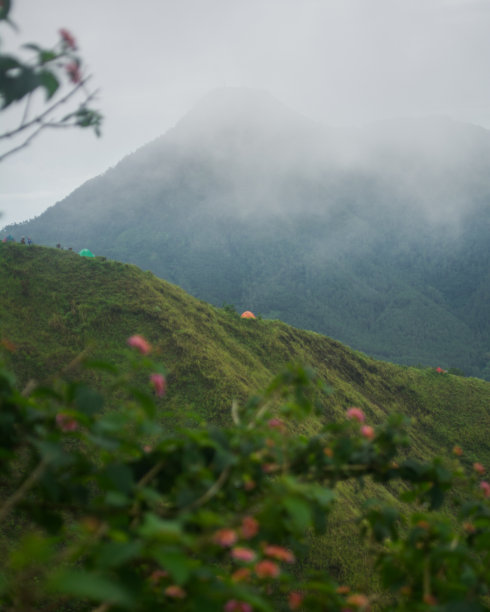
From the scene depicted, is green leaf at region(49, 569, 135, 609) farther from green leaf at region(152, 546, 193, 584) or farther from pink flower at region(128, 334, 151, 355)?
pink flower at region(128, 334, 151, 355)

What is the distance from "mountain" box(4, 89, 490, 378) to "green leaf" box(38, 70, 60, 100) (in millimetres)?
63037

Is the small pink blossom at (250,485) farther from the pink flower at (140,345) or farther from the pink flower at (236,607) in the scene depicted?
the pink flower at (140,345)

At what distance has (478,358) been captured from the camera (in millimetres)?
63062

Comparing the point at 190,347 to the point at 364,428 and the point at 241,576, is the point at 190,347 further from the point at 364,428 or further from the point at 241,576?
the point at 241,576

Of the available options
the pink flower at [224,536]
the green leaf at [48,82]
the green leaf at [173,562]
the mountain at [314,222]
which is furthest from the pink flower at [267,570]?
the mountain at [314,222]

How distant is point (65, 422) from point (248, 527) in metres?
0.58

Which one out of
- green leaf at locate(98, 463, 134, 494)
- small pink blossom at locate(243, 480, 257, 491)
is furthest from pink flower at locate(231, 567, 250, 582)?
green leaf at locate(98, 463, 134, 494)

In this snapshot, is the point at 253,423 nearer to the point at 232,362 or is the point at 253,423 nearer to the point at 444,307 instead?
the point at 232,362

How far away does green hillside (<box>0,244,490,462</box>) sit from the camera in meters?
7.60

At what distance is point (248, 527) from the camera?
932mm

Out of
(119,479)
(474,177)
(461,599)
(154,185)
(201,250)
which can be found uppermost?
(474,177)

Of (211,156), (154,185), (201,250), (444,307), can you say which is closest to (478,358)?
(444,307)

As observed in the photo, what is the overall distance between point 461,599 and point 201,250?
10077 centimetres

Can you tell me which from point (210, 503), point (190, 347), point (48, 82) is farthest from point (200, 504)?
point (190, 347)
